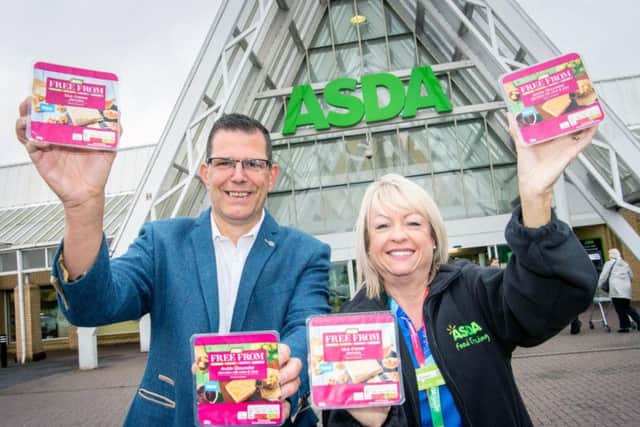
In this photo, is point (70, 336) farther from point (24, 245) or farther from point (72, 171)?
point (72, 171)

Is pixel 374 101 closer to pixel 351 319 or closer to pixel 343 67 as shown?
pixel 343 67

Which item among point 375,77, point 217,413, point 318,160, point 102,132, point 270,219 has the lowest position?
point 217,413

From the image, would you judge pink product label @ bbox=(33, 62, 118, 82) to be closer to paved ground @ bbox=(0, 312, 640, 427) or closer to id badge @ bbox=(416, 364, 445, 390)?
id badge @ bbox=(416, 364, 445, 390)

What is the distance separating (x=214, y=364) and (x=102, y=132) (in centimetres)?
97

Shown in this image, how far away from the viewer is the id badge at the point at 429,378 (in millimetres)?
1979

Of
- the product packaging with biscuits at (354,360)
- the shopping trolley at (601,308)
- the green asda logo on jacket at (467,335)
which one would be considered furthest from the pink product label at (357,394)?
the shopping trolley at (601,308)

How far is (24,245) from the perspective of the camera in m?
18.4

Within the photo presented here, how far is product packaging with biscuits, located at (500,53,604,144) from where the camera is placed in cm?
189

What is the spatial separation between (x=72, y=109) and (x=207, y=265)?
32.2 inches

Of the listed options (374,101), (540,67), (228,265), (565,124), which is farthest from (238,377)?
(374,101)

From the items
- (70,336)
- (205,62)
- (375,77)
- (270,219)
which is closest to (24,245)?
(70,336)

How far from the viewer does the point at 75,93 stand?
1953 millimetres

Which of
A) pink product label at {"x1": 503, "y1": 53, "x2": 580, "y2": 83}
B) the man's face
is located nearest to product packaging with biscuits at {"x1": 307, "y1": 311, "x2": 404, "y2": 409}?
the man's face

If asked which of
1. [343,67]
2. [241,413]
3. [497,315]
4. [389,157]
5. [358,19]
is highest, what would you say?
[358,19]
